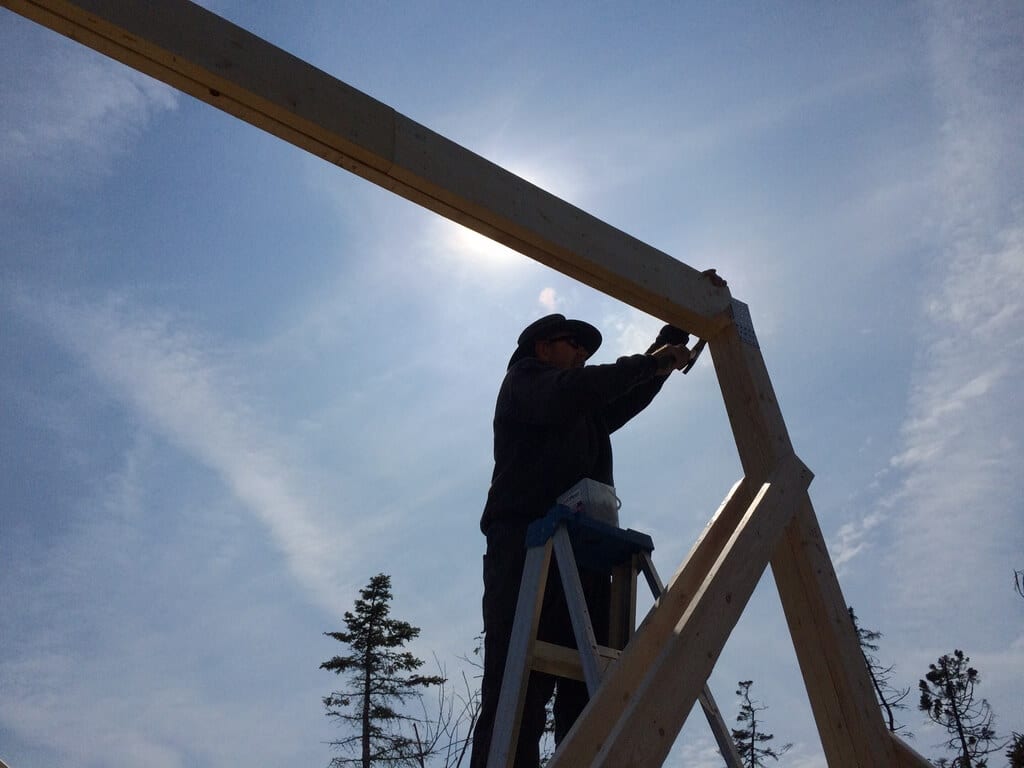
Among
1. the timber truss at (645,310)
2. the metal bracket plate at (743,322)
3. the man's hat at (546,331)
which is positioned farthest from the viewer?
the man's hat at (546,331)

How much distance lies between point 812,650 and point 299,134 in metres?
1.99

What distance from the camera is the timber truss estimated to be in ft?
6.37

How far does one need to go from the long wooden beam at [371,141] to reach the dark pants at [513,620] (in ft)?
3.11

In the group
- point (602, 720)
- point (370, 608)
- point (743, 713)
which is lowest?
point (602, 720)

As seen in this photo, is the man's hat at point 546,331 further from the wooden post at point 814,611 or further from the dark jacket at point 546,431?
the wooden post at point 814,611

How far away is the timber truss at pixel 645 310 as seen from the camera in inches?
76.4

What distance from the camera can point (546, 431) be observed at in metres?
3.08

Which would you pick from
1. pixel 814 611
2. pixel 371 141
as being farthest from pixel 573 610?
pixel 371 141

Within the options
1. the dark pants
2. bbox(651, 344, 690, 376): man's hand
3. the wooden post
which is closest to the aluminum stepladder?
the dark pants

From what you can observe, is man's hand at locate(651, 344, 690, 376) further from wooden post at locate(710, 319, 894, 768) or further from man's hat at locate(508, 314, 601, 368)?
man's hat at locate(508, 314, 601, 368)

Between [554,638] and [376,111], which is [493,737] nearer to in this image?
[554,638]

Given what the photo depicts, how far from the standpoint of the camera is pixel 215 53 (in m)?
2.04

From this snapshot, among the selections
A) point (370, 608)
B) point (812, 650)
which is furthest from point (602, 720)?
point (370, 608)

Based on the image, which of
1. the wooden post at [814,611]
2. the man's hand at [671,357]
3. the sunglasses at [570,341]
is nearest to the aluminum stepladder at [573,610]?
the wooden post at [814,611]
